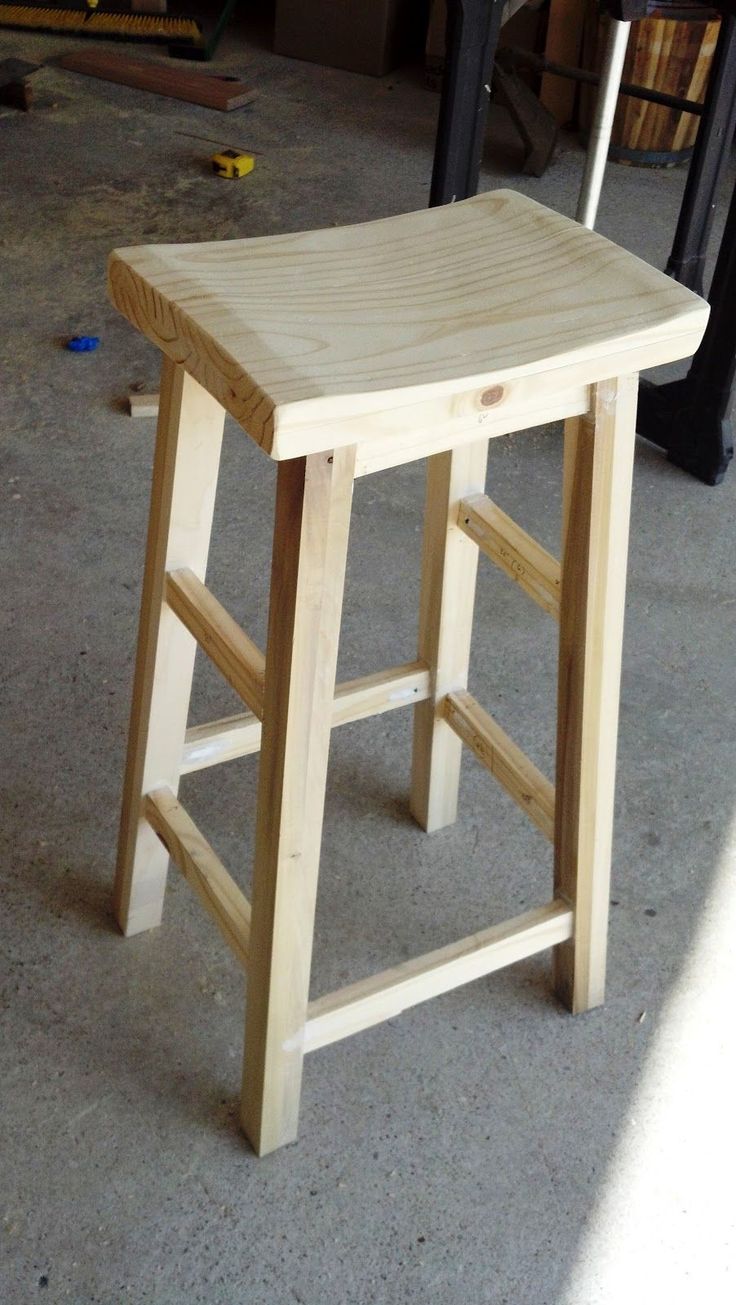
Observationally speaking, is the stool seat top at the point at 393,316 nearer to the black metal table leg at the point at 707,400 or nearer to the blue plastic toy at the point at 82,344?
the black metal table leg at the point at 707,400

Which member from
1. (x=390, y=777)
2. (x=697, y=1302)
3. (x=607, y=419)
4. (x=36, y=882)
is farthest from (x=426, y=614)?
(x=697, y=1302)

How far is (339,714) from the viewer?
1.67 meters

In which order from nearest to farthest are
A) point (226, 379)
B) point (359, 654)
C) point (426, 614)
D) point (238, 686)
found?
1. point (226, 379)
2. point (238, 686)
3. point (426, 614)
4. point (359, 654)

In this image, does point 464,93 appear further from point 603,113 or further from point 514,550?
point 514,550

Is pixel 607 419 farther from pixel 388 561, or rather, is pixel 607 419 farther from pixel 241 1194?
pixel 388 561

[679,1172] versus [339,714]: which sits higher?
[339,714]

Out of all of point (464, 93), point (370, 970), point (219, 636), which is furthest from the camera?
point (464, 93)

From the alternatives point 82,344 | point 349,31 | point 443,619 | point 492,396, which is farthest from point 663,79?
point 492,396

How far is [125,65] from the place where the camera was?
455cm

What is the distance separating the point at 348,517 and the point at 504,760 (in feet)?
1.85

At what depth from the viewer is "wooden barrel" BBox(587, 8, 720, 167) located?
3914mm

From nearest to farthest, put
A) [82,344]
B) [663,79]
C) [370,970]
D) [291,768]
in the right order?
[291,768], [370,970], [82,344], [663,79]

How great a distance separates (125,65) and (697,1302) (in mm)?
4259

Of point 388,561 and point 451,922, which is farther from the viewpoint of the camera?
point 388,561
